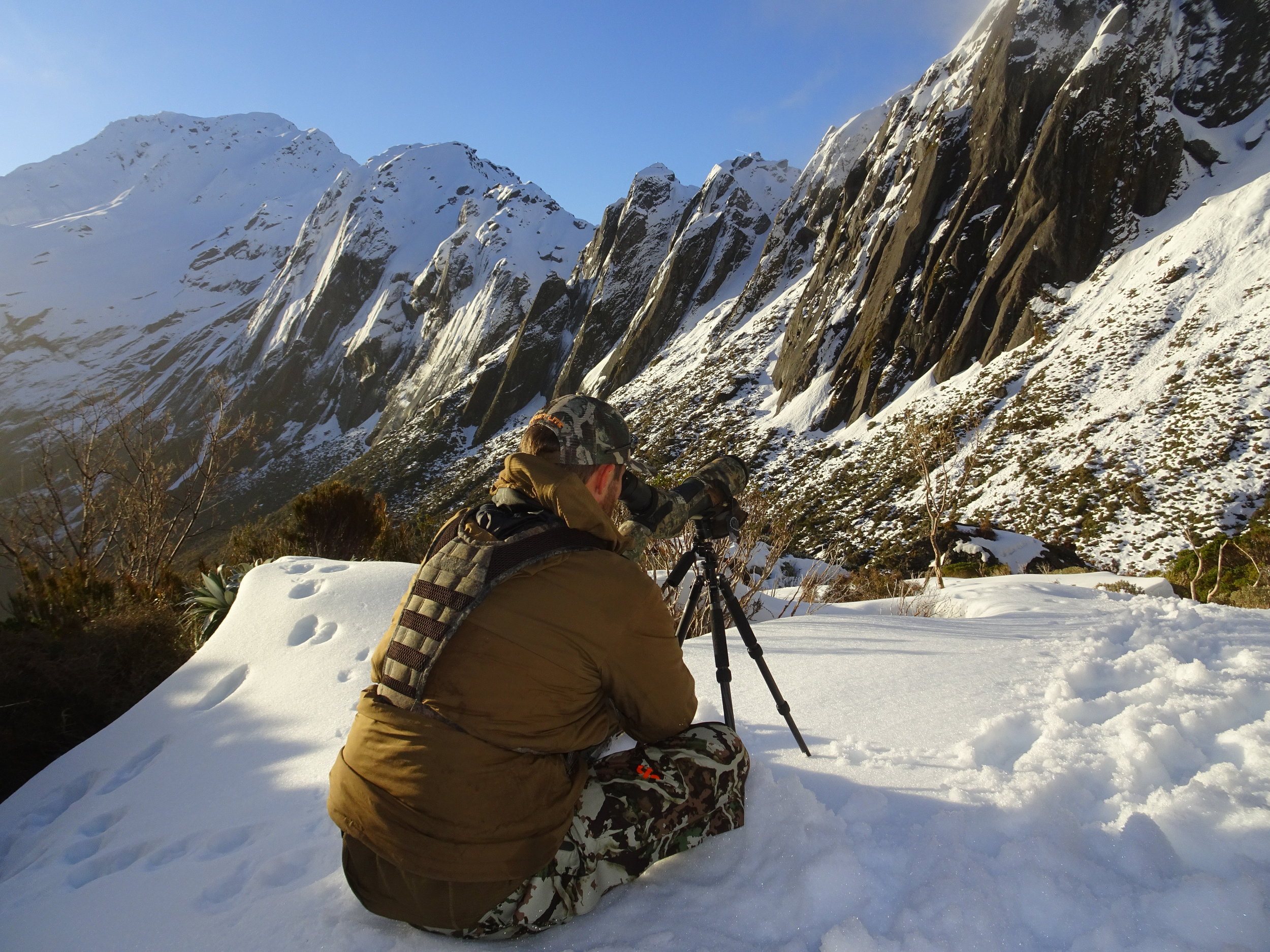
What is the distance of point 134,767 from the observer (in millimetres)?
3055

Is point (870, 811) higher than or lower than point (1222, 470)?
lower

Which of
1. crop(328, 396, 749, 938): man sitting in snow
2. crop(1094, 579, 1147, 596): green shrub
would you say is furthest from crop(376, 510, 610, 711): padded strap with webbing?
crop(1094, 579, 1147, 596): green shrub

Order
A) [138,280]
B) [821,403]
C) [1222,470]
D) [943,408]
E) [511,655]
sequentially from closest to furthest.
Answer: [511,655] < [1222,470] < [943,408] < [821,403] < [138,280]

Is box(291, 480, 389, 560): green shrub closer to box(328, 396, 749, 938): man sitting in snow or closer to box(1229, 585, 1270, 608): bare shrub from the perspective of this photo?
box(328, 396, 749, 938): man sitting in snow

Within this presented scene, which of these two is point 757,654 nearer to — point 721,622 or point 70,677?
point 721,622

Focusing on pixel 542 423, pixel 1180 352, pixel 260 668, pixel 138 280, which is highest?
pixel 138 280

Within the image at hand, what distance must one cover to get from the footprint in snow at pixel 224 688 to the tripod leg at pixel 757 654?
9.92ft

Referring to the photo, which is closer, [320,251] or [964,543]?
[964,543]

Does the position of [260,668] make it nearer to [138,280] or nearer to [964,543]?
[964,543]

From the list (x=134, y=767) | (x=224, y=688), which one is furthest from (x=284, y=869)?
(x=224, y=688)

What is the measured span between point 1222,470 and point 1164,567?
3.78 meters

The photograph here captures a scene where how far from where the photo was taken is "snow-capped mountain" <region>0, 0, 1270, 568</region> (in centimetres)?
1842

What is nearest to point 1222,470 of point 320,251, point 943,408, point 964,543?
point 964,543

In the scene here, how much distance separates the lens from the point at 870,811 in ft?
5.93
